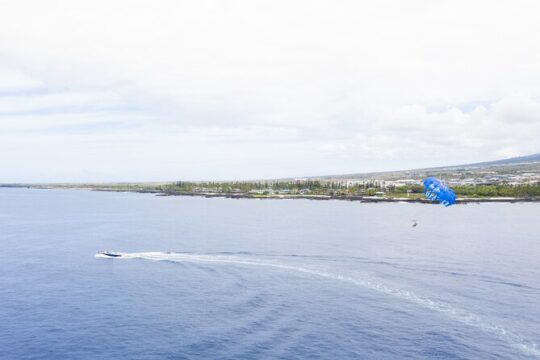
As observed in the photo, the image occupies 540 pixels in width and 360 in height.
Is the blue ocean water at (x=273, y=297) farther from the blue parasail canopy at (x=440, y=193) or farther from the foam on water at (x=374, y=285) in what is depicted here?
the blue parasail canopy at (x=440, y=193)

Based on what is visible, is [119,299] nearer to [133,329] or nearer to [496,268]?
[133,329]

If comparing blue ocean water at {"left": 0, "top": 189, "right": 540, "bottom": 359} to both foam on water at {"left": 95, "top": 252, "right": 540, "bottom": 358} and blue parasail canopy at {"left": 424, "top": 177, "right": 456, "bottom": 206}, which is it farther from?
blue parasail canopy at {"left": 424, "top": 177, "right": 456, "bottom": 206}

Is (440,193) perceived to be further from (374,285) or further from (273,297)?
(273,297)

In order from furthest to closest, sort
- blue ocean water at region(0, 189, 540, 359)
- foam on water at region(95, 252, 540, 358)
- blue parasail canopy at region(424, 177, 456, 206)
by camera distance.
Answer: blue parasail canopy at region(424, 177, 456, 206), foam on water at region(95, 252, 540, 358), blue ocean water at region(0, 189, 540, 359)

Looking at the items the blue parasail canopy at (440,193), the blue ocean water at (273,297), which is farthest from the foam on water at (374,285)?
the blue parasail canopy at (440,193)

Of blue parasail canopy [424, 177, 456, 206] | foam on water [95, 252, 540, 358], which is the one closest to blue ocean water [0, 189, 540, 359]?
foam on water [95, 252, 540, 358]

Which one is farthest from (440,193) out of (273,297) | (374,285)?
(273,297)
